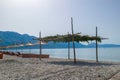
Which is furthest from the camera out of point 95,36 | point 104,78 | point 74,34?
point 95,36

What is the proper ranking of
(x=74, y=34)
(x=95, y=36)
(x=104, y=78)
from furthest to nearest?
(x=95, y=36) < (x=74, y=34) < (x=104, y=78)

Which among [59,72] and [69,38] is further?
[69,38]

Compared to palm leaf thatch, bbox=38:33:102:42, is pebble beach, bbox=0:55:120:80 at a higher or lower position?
lower

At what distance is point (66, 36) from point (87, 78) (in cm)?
1135

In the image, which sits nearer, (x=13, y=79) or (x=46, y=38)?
(x=13, y=79)

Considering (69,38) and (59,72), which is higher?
(69,38)

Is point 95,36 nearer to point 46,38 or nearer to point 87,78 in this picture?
point 46,38

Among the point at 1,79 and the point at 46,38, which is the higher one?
the point at 46,38

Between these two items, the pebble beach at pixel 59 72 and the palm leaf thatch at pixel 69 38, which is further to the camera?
the palm leaf thatch at pixel 69 38

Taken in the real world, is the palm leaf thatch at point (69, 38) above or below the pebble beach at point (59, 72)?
above

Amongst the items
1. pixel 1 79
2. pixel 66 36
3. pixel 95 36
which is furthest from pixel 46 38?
pixel 1 79

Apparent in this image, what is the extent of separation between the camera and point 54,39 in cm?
2259

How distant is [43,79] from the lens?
10047 mm

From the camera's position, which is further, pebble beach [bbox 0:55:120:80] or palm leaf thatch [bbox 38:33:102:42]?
palm leaf thatch [bbox 38:33:102:42]
